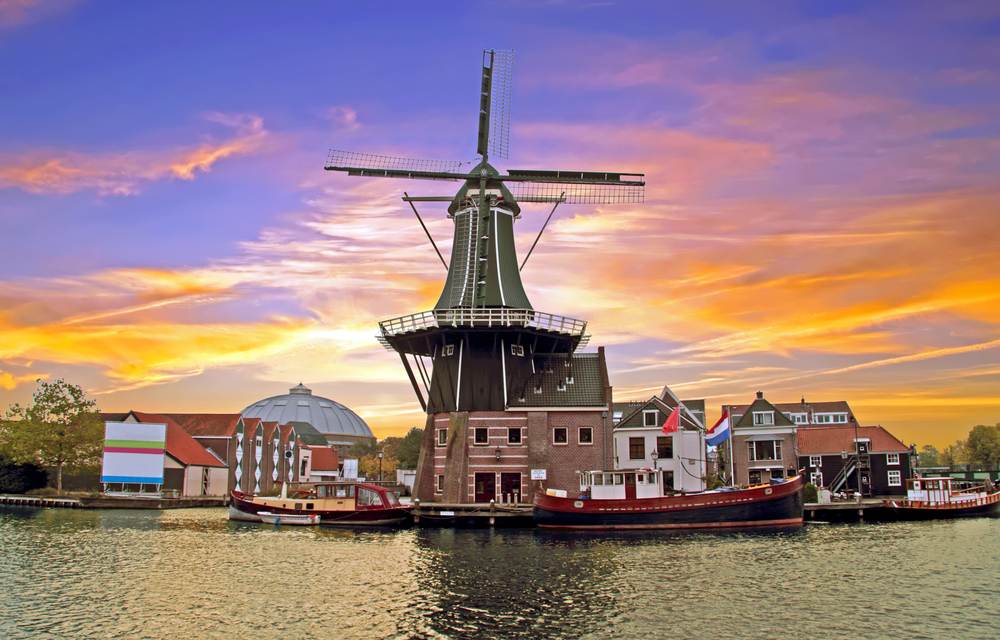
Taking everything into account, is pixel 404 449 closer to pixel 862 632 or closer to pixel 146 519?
pixel 146 519

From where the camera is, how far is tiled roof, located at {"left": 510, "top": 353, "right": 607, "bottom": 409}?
2287 inches

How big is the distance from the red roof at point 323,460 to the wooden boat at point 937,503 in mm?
84313

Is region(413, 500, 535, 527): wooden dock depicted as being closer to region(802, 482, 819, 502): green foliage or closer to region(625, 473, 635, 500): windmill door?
region(625, 473, 635, 500): windmill door

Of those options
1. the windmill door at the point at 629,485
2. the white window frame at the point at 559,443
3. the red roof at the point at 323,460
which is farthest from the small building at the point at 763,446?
the red roof at the point at 323,460

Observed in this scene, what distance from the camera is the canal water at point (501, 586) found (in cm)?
2233

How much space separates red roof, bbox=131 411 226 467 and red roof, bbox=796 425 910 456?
62065mm

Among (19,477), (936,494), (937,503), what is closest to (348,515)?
(937,503)

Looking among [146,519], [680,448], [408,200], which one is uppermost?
[408,200]

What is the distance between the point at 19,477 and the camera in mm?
81125

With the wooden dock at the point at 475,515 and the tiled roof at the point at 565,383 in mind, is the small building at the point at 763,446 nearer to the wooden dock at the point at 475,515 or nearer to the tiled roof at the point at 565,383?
the tiled roof at the point at 565,383

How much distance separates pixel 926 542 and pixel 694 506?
1229 cm

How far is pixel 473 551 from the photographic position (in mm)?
38250

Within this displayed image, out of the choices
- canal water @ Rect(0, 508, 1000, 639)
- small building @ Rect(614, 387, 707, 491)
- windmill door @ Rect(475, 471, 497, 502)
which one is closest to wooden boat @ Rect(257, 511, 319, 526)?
canal water @ Rect(0, 508, 1000, 639)

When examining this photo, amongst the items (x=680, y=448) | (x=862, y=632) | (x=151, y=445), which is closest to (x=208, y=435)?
(x=151, y=445)
